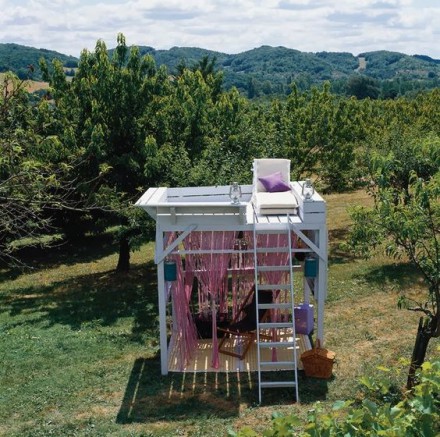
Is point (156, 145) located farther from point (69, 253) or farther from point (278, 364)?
point (69, 253)

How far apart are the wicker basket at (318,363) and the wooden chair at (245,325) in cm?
113

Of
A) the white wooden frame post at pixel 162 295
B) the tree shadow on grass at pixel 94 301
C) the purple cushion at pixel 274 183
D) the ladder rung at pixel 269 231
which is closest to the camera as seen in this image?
the ladder rung at pixel 269 231

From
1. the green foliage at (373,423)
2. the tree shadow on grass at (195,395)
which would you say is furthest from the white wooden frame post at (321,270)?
the green foliage at (373,423)

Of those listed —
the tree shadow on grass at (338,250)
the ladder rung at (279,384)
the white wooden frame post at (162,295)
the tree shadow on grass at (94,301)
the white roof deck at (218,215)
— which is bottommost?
the tree shadow on grass at (94,301)

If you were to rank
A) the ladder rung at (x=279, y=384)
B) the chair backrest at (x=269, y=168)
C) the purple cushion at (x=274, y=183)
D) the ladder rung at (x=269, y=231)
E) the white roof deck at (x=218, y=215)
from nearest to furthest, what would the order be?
the ladder rung at (x=279, y=384) < the white roof deck at (x=218, y=215) < the ladder rung at (x=269, y=231) < the purple cushion at (x=274, y=183) < the chair backrest at (x=269, y=168)

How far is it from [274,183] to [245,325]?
3.67 metres

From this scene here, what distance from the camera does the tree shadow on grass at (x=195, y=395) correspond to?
961 cm

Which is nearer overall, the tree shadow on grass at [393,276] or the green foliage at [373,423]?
the green foliage at [373,423]

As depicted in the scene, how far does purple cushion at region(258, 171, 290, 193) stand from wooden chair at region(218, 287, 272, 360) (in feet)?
8.26

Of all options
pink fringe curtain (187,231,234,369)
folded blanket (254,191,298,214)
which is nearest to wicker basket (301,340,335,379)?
pink fringe curtain (187,231,234,369)

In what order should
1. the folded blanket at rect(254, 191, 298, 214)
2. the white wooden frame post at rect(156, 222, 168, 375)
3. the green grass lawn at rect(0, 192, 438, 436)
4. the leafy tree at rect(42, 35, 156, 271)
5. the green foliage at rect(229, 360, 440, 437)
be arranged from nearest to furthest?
the green foliage at rect(229, 360, 440, 437) → the green grass lawn at rect(0, 192, 438, 436) → the white wooden frame post at rect(156, 222, 168, 375) → the folded blanket at rect(254, 191, 298, 214) → the leafy tree at rect(42, 35, 156, 271)

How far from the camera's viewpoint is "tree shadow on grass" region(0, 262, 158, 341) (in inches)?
568

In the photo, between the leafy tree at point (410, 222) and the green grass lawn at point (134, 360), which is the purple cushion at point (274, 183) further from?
the leafy tree at point (410, 222)

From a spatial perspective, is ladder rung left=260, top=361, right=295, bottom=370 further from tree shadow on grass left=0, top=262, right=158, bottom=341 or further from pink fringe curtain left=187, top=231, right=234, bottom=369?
tree shadow on grass left=0, top=262, right=158, bottom=341
